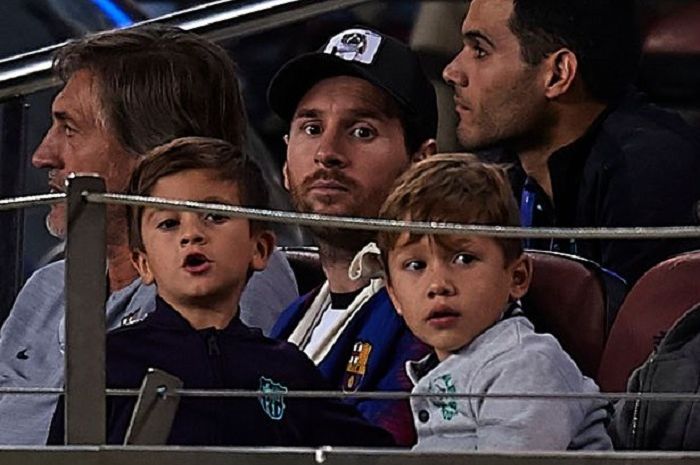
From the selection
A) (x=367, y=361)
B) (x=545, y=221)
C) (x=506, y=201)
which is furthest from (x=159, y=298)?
(x=545, y=221)

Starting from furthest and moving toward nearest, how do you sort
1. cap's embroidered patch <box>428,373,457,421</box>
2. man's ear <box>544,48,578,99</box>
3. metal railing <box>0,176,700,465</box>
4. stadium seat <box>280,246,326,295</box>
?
man's ear <box>544,48,578,99</box>, stadium seat <box>280,246,326,295</box>, cap's embroidered patch <box>428,373,457,421</box>, metal railing <box>0,176,700,465</box>

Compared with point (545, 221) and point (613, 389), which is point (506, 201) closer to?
point (613, 389)

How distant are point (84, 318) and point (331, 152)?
2.64 feet

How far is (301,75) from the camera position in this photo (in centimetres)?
251

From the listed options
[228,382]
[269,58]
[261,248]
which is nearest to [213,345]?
[228,382]

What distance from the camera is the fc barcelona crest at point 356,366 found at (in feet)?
7.29

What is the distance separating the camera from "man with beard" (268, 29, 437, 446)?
7.52 ft

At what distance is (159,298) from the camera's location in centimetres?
217

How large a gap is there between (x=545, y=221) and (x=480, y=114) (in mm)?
189

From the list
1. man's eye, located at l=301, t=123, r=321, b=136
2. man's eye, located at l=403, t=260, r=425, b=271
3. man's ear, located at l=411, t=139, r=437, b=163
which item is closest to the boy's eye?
man's eye, located at l=301, t=123, r=321, b=136

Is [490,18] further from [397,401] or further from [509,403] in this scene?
[509,403]

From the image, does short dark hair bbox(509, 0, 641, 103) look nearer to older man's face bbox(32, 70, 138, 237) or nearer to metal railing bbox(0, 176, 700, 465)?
older man's face bbox(32, 70, 138, 237)

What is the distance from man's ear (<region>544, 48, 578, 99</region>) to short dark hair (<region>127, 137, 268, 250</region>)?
0.66 meters

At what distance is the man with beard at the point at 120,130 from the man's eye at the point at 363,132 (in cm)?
14
